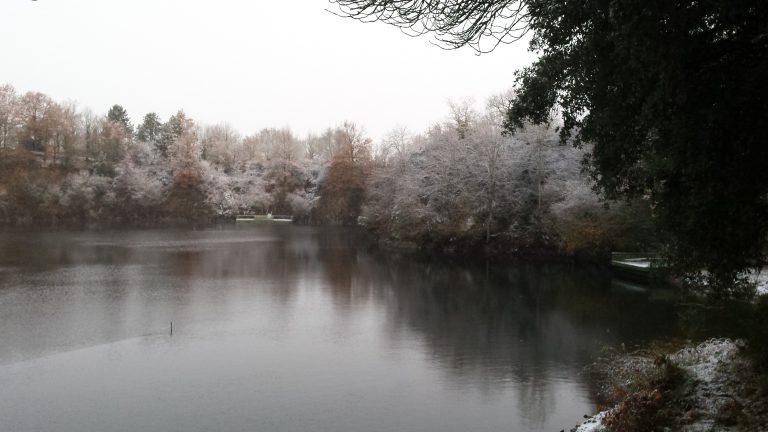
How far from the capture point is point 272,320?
1716cm

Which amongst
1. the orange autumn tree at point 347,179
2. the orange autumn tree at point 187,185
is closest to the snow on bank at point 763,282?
the orange autumn tree at point 347,179

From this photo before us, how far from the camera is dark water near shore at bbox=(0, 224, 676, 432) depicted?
10203mm

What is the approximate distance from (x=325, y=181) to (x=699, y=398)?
177ft

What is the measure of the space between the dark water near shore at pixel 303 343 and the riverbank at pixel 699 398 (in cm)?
282

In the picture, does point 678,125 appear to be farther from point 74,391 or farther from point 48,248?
point 48,248

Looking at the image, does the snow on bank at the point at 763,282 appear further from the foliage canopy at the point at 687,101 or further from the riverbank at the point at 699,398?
the foliage canopy at the point at 687,101

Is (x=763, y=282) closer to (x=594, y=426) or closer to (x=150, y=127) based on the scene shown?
(x=594, y=426)

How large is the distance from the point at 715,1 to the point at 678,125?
1105mm

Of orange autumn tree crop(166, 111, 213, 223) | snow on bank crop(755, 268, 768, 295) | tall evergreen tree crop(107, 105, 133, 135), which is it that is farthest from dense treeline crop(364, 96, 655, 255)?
tall evergreen tree crop(107, 105, 133, 135)

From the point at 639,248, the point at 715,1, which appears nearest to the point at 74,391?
the point at 715,1

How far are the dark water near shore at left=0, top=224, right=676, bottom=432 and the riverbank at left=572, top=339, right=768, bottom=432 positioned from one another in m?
2.82

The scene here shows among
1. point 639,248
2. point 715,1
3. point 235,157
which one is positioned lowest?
point 639,248

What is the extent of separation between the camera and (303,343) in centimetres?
1475

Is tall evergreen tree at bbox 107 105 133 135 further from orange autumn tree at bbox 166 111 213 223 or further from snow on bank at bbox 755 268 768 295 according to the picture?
snow on bank at bbox 755 268 768 295
